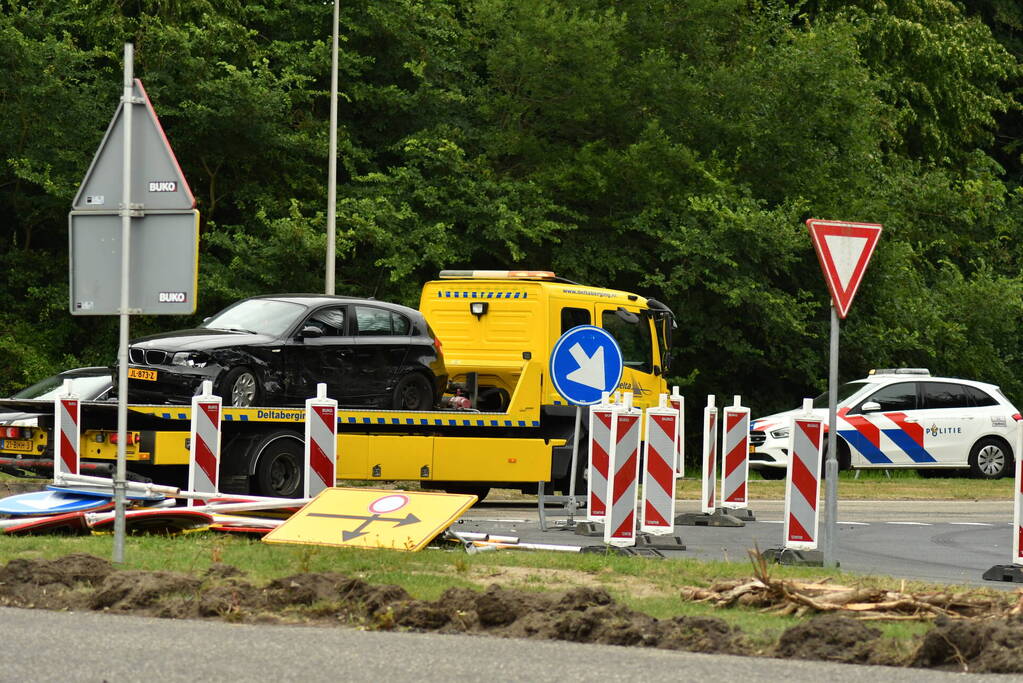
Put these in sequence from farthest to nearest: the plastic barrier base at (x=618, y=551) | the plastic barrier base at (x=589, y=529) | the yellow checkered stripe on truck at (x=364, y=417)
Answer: the yellow checkered stripe on truck at (x=364, y=417) < the plastic barrier base at (x=589, y=529) < the plastic barrier base at (x=618, y=551)

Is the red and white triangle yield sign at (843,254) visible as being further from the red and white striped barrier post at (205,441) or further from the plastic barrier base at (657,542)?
the red and white striped barrier post at (205,441)

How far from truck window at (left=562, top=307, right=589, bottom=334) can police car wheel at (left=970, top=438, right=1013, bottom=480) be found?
31.1ft

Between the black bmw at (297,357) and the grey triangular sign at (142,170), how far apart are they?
19.7 ft

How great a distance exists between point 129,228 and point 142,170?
0.39 m

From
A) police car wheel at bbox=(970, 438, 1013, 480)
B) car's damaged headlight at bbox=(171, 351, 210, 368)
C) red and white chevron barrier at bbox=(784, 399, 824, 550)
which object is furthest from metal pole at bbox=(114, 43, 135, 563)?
police car wheel at bbox=(970, 438, 1013, 480)

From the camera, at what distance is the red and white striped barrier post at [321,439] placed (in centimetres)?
1456

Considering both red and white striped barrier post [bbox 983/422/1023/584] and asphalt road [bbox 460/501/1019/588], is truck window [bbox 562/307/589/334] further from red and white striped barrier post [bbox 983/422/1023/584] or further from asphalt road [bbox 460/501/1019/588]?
red and white striped barrier post [bbox 983/422/1023/584]

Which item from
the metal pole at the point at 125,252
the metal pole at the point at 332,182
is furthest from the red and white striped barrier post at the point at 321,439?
the metal pole at the point at 332,182

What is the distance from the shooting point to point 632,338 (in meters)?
20.5

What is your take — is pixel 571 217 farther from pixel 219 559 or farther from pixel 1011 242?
pixel 219 559

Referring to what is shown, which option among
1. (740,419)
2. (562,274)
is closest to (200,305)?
(562,274)

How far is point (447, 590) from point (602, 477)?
5236mm

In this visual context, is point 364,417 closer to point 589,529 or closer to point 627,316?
point 589,529

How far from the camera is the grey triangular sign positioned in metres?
10.1
